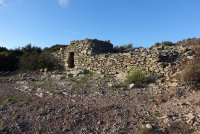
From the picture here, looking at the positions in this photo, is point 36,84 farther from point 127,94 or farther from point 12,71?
point 12,71

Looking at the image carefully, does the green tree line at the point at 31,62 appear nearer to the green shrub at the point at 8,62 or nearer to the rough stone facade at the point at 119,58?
the green shrub at the point at 8,62

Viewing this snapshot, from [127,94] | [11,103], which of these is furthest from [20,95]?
[127,94]

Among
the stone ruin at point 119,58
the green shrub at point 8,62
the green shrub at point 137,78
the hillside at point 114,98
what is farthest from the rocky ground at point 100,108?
the green shrub at point 8,62

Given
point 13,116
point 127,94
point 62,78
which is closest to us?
point 13,116

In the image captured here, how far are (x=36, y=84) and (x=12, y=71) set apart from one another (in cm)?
759

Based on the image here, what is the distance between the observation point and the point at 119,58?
17812mm

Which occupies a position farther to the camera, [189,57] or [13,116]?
[189,57]

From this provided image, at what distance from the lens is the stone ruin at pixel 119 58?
1580 cm

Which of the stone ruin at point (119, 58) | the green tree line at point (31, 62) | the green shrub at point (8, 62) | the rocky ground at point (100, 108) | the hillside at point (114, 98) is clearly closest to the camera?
the rocky ground at point (100, 108)

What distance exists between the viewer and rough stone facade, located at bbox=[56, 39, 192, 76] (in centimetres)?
1583

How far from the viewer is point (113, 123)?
10.2m

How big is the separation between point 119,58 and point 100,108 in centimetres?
672

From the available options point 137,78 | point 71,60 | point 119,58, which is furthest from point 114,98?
point 71,60

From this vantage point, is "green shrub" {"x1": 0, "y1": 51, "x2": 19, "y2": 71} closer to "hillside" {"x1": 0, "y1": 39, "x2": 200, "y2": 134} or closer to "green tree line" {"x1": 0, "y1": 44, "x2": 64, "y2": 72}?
"green tree line" {"x1": 0, "y1": 44, "x2": 64, "y2": 72}
